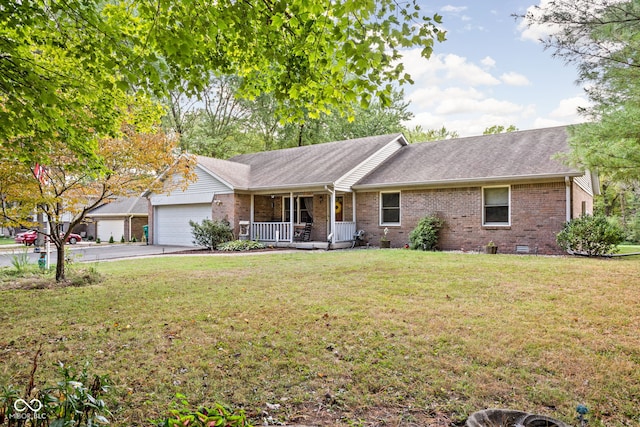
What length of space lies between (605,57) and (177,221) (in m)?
19.2

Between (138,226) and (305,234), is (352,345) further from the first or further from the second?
(138,226)

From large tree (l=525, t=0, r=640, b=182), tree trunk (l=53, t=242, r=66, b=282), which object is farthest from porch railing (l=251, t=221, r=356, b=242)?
large tree (l=525, t=0, r=640, b=182)

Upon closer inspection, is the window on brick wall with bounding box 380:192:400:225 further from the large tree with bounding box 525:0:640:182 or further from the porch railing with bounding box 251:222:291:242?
the large tree with bounding box 525:0:640:182

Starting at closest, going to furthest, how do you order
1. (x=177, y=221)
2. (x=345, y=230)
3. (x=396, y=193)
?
(x=396, y=193) → (x=345, y=230) → (x=177, y=221)

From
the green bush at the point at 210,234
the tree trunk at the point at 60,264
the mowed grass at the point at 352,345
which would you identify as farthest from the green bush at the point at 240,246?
the mowed grass at the point at 352,345

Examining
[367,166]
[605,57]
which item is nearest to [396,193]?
[367,166]

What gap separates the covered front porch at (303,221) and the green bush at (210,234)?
3.30 ft

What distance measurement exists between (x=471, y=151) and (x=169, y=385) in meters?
16.1

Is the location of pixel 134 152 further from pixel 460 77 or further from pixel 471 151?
pixel 460 77

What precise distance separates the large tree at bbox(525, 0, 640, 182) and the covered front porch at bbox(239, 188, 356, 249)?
10717 millimetres

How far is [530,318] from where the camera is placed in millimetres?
5105

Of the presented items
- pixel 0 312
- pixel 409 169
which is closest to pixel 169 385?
pixel 0 312

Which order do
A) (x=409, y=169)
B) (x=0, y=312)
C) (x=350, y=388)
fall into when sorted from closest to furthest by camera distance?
1. (x=350, y=388)
2. (x=0, y=312)
3. (x=409, y=169)

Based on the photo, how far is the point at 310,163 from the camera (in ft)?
63.2
